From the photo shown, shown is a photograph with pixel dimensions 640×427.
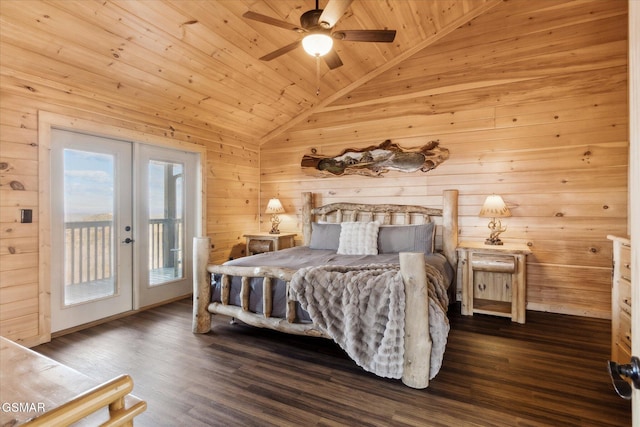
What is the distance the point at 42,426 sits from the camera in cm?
69

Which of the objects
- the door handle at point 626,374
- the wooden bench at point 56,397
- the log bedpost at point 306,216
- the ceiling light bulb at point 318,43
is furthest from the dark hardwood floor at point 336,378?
the ceiling light bulb at point 318,43

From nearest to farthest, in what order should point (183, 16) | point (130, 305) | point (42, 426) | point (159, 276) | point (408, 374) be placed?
point (42, 426) < point (408, 374) < point (183, 16) < point (130, 305) < point (159, 276)

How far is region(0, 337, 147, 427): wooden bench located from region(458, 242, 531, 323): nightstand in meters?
3.32

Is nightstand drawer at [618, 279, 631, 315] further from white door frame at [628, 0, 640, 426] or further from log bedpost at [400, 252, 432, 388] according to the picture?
white door frame at [628, 0, 640, 426]

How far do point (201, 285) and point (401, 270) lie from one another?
1.84 m

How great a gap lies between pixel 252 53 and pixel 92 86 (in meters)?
1.55

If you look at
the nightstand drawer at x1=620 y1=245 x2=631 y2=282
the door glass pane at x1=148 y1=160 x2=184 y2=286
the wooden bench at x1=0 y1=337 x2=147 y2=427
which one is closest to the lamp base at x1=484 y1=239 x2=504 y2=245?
the nightstand drawer at x1=620 y1=245 x2=631 y2=282

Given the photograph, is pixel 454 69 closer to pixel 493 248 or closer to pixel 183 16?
pixel 493 248

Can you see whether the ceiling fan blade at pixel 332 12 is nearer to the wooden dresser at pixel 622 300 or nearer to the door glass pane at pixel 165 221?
the wooden dresser at pixel 622 300

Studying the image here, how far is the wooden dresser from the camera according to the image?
1.96 meters

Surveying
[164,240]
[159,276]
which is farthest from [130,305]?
[164,240]

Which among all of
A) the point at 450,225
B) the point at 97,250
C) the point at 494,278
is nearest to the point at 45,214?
the point at 97,250

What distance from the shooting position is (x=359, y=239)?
372 centimetres

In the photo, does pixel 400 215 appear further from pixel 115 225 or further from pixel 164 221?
pixel 115 225
